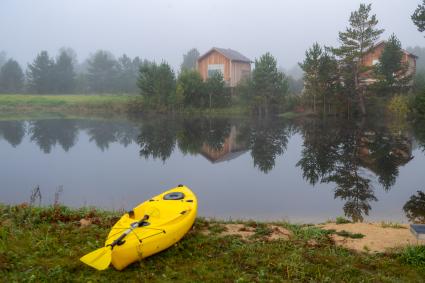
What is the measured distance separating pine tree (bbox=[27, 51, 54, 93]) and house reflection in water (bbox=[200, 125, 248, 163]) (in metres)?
45.8

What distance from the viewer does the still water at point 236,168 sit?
11766 mm

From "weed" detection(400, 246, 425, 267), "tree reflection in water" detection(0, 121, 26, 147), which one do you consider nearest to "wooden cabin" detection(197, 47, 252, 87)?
"tree reflection in water" detection(0, 121, 26, 147)

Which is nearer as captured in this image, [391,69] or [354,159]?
[354,159]

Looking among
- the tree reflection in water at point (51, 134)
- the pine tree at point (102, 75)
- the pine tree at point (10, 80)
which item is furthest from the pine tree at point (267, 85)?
the pine tree at point (10, 80)

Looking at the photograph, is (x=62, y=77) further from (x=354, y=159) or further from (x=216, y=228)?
(x=216, y=228)

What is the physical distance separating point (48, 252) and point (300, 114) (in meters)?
36.3

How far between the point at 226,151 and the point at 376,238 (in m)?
14.1

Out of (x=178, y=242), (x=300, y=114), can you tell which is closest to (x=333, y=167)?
(x=178, y=242)

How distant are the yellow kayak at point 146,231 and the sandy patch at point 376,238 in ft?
9.85

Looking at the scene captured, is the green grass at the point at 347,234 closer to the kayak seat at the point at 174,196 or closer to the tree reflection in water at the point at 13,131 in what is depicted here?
the kayak seat at the point at 174,196

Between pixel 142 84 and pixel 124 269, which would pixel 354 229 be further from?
pixel 142 84

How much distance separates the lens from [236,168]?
17.1m

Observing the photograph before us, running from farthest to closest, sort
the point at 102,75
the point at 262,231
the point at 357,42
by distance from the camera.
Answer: the point at 102,75 < the point at 357,42 < the point at 262,231

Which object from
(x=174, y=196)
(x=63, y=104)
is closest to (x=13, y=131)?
(x=63, y=104)
